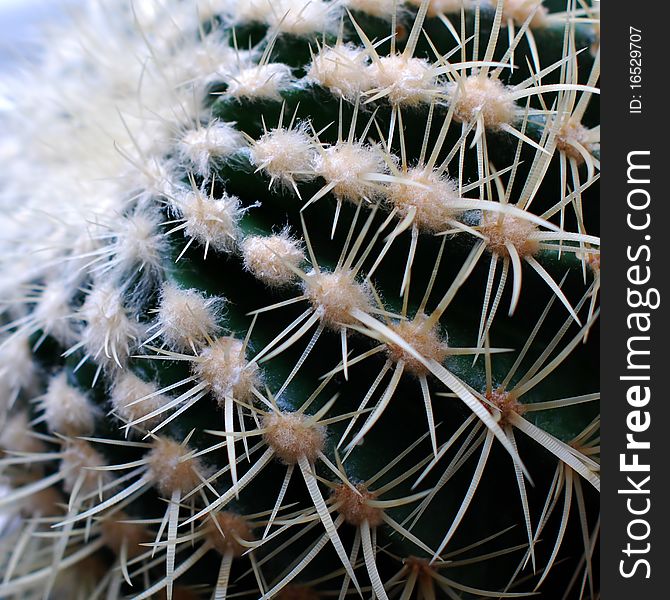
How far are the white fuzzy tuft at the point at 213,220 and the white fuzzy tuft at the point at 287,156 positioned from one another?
4 centimetres

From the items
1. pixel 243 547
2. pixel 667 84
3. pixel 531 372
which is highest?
A: pixel 667 84

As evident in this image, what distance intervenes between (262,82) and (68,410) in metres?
0.32

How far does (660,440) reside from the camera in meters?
0.47

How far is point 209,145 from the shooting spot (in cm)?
55

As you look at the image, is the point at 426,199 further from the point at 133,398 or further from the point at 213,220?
the point at 133,398

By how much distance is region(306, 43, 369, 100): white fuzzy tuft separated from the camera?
519 mm

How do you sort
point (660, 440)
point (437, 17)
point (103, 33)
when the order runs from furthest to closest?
point (103, 33) < point (437, 17) < point (660, 440)

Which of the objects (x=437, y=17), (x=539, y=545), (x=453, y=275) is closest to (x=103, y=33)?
(x=437, y=17)

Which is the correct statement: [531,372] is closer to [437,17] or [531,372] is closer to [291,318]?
[291,318]

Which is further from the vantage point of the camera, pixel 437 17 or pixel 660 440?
pixel 437 17

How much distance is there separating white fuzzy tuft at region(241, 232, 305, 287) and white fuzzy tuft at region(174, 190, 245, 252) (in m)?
0.02

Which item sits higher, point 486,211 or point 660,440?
point 486,211

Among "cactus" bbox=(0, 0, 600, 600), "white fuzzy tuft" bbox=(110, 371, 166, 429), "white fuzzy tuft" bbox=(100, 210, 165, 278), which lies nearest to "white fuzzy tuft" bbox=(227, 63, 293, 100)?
"cactus" bbox=(0, 0, 600, 600)

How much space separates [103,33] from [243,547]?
2.30 ft
